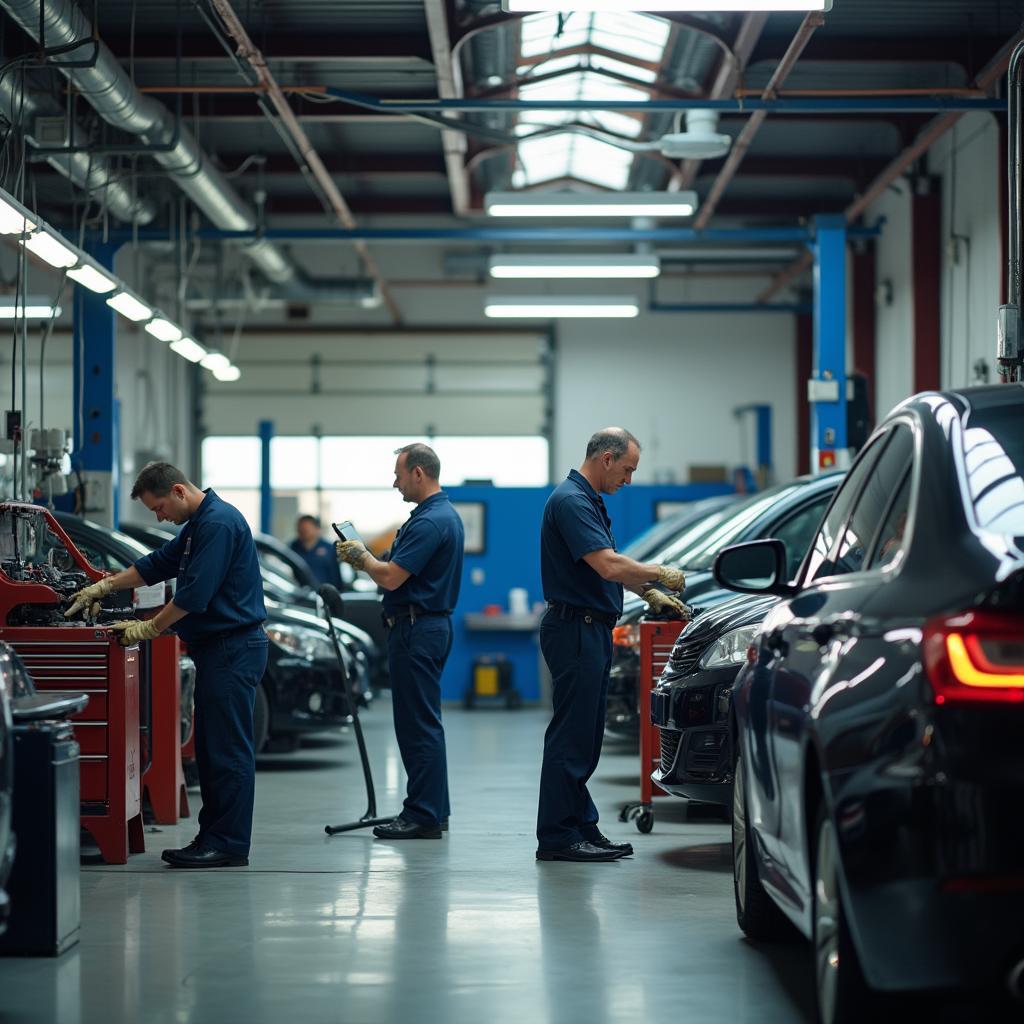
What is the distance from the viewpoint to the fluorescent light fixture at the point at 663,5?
7387mm

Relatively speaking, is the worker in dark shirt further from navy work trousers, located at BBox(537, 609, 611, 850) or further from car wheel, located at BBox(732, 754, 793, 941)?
car wheel, located at BBox(732, 754, 793, 941)

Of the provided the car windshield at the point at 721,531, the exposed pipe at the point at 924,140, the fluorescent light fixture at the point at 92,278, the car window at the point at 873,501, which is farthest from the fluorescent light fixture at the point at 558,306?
the car window at the point at 873,501

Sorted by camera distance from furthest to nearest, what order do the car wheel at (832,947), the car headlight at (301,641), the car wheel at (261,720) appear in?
the car headlight at (301,641) < the car wheel at (261,720) < the car wheel at (832,947)

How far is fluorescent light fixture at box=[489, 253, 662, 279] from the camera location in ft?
51.2

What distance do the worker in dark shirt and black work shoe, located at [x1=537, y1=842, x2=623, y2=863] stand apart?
914 cm

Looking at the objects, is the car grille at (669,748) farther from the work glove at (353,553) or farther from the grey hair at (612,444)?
the work glove at (353,553)

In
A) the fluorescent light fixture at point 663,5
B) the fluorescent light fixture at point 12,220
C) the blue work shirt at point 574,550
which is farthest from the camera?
the fluorescent light fixture at point 12,220

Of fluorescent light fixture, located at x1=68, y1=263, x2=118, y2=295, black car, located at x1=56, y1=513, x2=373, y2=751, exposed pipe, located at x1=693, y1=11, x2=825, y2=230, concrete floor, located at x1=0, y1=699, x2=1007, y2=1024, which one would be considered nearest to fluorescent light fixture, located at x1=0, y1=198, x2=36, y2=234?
fluorescent light fixture, located at x1=68, y1=263, x2=118, y2=295

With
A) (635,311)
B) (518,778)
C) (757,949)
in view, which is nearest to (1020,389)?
(757,949)

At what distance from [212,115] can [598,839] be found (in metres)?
8.08

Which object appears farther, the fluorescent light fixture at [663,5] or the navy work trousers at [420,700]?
the fluorescent light fixture at [663,5]

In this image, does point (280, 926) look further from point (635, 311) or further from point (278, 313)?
point (278, 313)

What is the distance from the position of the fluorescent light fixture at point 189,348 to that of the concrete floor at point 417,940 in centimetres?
692

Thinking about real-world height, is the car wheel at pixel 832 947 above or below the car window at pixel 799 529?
below
